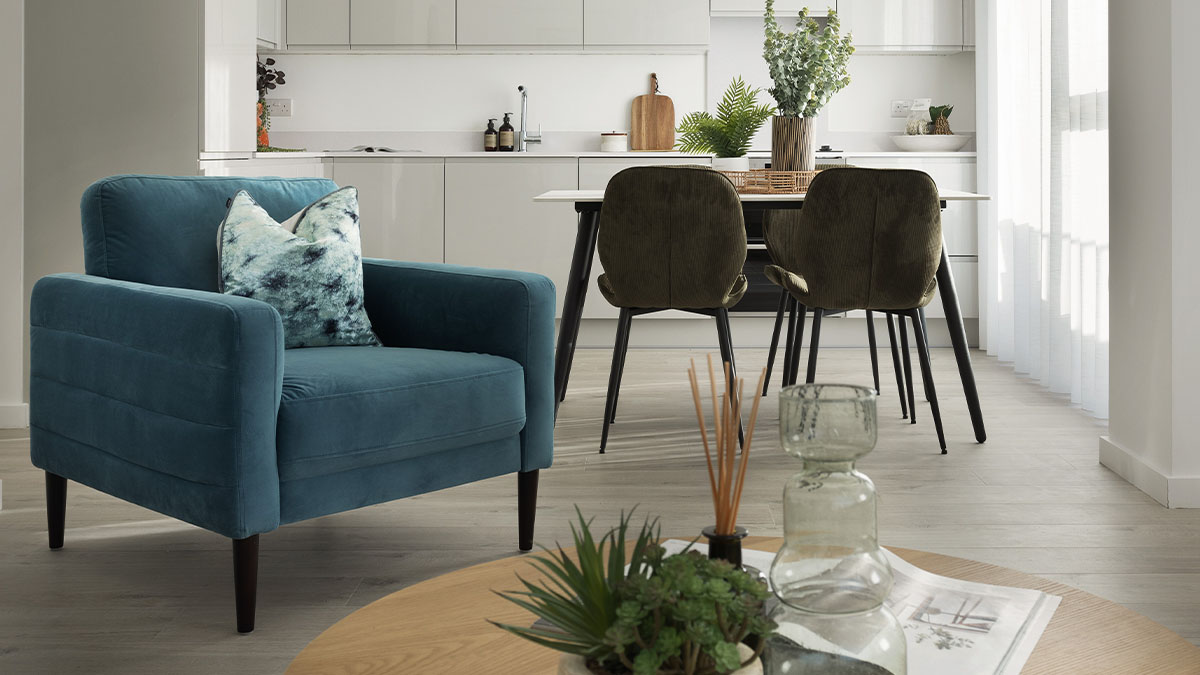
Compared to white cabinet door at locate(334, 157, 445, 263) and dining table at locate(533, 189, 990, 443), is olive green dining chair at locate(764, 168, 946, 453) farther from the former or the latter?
white cabinet door at locate(334, 157, 445, 263)

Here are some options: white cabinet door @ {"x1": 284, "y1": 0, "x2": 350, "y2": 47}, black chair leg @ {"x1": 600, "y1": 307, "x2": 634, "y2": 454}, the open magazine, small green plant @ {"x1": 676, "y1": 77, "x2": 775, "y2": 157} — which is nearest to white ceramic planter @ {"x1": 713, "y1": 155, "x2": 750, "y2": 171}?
small green plant @ {"x1": 676, "y1": 77, "x2": 775, "y2": 157}

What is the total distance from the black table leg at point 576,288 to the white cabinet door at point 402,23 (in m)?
2.53

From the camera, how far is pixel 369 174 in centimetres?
579

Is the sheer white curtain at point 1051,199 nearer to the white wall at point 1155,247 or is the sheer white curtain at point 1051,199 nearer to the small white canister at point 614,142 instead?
the white wall at point 1155,247

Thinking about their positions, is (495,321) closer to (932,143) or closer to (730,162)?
(730,162)

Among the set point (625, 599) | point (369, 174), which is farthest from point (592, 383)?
point (625, 599)

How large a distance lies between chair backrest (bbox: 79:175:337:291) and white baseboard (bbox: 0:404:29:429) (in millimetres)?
1650

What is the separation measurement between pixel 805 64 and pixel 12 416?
116 inches

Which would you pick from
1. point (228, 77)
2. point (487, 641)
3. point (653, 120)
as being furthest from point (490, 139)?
point (487, 641)

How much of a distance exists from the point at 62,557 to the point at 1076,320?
347cm

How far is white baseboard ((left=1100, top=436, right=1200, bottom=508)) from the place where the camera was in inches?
113

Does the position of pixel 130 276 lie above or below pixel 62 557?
above

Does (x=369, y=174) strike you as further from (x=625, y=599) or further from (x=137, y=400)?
(x=625, y=599)

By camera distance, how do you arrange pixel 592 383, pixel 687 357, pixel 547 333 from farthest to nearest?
pixel 687 357, pixel 592 383, pixel 547 333
